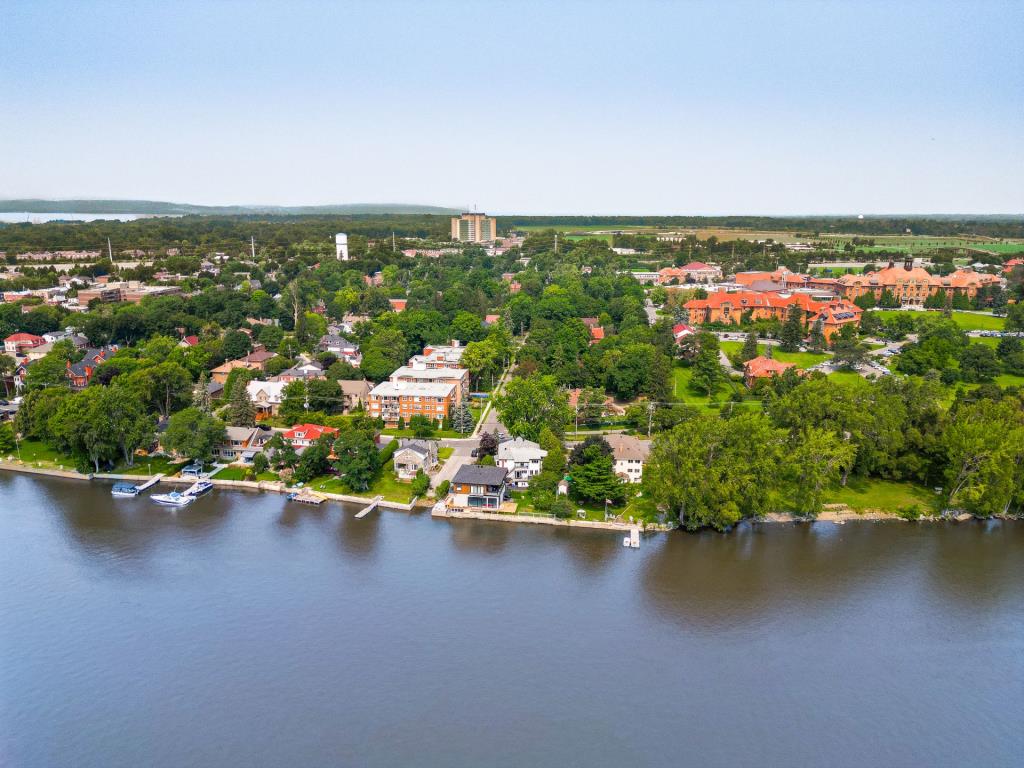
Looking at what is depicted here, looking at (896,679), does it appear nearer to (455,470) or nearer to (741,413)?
(741,413)

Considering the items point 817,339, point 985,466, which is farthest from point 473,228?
point 985,466

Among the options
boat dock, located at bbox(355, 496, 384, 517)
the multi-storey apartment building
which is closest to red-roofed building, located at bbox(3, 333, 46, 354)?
boat dock, located at bbox(355, 496, 384, 517)

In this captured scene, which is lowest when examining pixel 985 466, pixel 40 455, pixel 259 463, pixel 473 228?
pixel 40 455

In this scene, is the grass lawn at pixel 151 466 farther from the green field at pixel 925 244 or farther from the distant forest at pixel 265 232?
the green field at pixel 925 244

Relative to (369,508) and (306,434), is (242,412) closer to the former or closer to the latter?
(306,434)

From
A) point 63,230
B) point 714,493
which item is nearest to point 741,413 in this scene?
point 714,493

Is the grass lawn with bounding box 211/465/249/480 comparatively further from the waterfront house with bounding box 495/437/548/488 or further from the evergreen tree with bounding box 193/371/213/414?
the waterfront house with bounding box 495/437/548/488

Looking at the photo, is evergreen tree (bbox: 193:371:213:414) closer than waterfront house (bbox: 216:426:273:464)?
No
